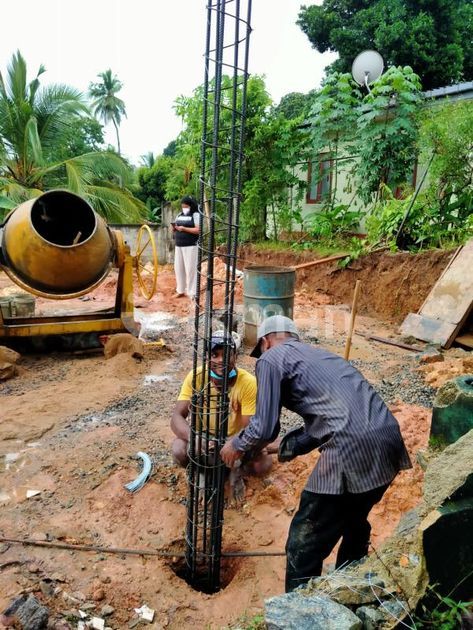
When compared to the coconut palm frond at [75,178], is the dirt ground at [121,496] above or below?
below

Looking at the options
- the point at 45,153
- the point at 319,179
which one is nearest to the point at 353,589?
Result: the point at 319,179

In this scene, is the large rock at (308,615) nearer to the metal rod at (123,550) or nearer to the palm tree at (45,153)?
the metal rod at (123,550)

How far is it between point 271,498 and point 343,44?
14.1 metres

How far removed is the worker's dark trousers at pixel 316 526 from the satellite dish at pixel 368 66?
9.64 meters

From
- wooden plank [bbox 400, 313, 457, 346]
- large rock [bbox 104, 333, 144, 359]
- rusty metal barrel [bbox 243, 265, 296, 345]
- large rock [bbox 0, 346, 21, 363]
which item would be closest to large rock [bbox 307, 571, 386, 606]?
rusty metal barrel [bbox 243, 265, 296, 345]

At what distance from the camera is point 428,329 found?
683cm

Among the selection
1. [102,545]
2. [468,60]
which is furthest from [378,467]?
[468,60]

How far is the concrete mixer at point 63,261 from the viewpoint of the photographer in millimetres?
5070

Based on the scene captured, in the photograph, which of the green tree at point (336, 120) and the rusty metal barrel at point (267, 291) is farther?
the green tree at point (336, 120)

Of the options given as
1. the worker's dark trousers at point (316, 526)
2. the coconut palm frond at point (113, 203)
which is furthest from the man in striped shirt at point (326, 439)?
the coconut palm frond at point (113, 203)

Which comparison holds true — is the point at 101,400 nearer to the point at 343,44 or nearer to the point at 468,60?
the point at 343,44

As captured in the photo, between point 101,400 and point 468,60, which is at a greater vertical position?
point 468,60

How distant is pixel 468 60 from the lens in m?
14.1

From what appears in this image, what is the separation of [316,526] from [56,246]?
384 cm
